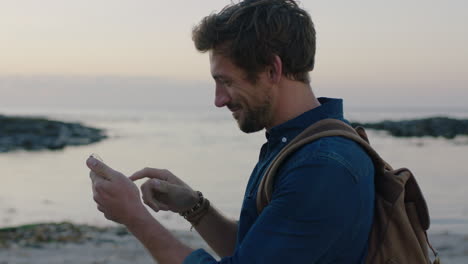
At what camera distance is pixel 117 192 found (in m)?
2.32

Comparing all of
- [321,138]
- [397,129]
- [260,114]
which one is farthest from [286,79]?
[397,129]

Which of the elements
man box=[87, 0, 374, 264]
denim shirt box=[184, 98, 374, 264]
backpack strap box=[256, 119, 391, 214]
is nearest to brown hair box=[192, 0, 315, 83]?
man box=[87, 0, 374, 264]

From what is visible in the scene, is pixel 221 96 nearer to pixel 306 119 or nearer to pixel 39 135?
pixel 306 119

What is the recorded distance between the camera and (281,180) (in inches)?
86.9

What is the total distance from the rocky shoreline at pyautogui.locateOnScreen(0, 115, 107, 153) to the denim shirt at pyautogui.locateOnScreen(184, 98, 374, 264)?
124ft

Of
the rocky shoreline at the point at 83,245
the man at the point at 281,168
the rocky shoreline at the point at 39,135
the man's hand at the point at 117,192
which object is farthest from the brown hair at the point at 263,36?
the rocky shoreline at the point at 39,135

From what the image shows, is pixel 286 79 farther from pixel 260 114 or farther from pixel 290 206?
pixel 290 206

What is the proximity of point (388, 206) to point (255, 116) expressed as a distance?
596 millimetres

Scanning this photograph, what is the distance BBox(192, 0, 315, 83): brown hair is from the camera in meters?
2.39

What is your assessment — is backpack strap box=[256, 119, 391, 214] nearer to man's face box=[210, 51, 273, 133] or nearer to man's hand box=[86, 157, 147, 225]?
man's face box=[210, 51, 273, 133]

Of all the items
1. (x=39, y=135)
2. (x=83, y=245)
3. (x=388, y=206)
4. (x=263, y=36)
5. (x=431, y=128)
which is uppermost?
(x=263, y=36)

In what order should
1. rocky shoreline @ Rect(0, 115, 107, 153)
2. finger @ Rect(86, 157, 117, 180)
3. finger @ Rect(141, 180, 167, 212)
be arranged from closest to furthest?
finger @ Rect(86, 157, 117, 180), finger @ Rect(141, 180, 167, 212), rocky shoreline @ Rect(0, 115, 107, 153)

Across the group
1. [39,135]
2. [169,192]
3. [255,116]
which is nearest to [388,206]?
[255,116]

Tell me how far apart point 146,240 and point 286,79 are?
0.79 m
